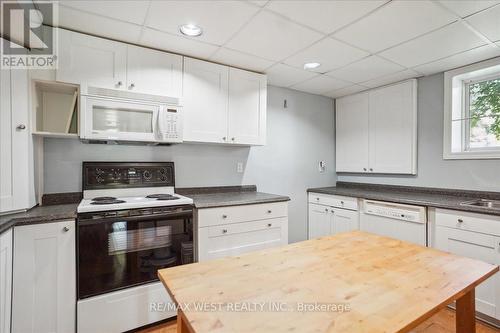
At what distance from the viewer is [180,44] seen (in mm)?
2170

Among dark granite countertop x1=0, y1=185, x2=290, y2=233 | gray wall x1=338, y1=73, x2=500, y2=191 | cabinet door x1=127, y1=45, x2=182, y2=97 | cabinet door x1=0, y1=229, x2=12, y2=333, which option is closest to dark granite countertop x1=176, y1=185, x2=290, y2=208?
dark granite countertop x1=0, y1=185, x2=290, y2=233

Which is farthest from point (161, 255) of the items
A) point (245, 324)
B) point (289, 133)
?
point (289, 133)

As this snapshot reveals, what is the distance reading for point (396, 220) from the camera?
2598 mm

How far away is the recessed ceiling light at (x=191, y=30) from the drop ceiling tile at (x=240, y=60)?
309mm

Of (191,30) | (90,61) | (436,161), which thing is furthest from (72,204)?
(436,161)

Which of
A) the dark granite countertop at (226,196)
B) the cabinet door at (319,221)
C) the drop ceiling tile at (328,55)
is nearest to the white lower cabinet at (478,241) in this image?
the cabinet door at (319,221)

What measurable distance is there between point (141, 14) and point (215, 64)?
2.90 feet

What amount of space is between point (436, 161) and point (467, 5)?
1714 millimetres

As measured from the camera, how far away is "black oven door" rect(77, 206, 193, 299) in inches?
68.4

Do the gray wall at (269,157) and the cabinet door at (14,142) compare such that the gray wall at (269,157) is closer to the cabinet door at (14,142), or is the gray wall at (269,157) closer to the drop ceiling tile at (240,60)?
the cabinet door at (14,142)

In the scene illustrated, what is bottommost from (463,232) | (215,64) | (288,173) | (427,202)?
(463,232)

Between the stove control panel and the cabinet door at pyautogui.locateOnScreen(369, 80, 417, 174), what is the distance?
264 centimetres

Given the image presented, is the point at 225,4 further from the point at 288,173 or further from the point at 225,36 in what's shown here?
the point at 288,173

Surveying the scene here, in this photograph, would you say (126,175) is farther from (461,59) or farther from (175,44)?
(461,59)
